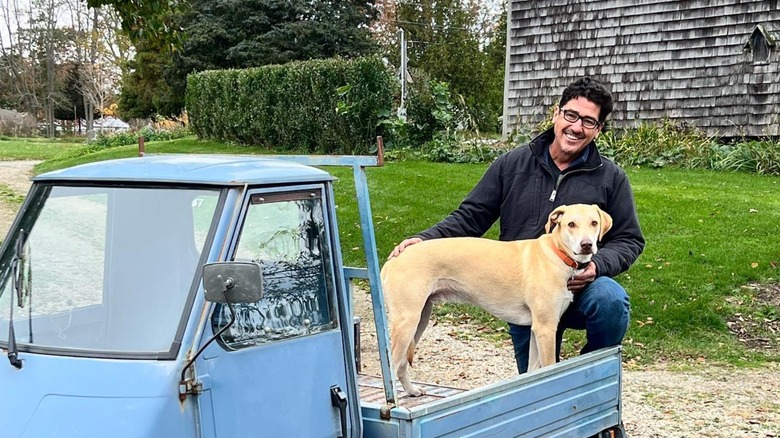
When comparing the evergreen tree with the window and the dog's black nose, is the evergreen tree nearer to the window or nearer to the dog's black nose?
the dog's black nose

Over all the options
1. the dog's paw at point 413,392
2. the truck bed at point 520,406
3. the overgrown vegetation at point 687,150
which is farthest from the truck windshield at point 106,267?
the overgrown vegetation at point 687,150

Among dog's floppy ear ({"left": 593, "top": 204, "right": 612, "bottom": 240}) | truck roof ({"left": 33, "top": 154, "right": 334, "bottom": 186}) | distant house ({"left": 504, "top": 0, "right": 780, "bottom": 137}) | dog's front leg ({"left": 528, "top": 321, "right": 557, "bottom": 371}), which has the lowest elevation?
dog's front leg ({"left": 528, "top": 321, "right": 557, "bottom": 371})

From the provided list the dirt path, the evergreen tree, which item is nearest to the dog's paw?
the dirt path

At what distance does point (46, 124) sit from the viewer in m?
52.4

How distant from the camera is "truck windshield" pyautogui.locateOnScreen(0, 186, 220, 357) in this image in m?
2.84

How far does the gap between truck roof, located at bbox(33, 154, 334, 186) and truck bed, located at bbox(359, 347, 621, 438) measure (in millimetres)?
912

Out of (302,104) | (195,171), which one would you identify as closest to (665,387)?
(195,171)

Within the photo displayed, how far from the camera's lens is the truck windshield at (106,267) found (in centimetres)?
284

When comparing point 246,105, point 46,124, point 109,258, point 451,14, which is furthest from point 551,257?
point 46,124

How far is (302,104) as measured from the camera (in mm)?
21609

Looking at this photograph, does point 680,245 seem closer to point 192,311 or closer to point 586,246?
point 586,246

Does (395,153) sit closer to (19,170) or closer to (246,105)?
(246,105)

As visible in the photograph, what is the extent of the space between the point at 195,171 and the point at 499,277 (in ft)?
5.94

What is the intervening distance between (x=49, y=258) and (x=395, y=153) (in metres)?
15.0
